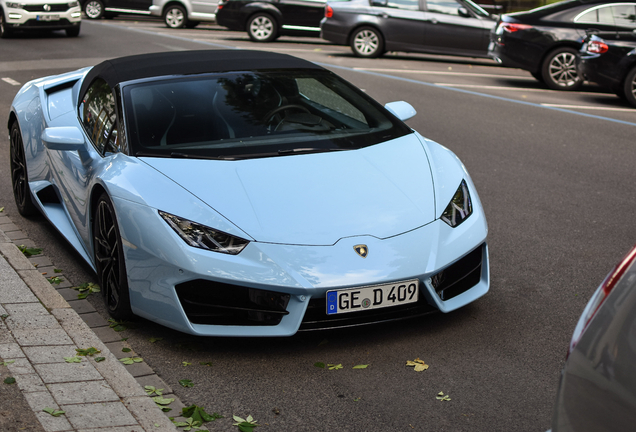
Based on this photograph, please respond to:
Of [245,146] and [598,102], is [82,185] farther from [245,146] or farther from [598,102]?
[598,102]

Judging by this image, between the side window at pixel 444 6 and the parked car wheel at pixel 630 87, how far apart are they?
6039 mm

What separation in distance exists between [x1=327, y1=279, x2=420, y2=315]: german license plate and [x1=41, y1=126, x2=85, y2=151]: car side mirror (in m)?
1.96

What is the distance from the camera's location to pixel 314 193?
4.02 metres

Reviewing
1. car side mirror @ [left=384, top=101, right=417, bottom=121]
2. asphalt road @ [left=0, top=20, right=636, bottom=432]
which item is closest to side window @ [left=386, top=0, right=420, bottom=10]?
asphalt road @ [left=0, top=20, right=636, bottom=432]

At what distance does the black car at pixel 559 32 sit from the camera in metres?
13.7

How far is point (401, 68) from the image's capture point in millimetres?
15945

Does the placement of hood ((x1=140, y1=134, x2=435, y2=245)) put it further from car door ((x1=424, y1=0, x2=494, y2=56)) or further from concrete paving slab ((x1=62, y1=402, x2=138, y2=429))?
car door ((x1=424, y1=0, x2=494, y2=56))

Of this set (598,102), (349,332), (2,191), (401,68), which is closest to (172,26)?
(401,68)

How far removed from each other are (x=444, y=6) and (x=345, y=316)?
586 inches

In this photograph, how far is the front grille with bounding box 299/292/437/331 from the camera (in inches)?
145

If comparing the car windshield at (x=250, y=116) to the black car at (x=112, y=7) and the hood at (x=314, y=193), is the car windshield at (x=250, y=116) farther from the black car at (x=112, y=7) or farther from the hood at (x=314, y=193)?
the black car at (x=112, y=7)

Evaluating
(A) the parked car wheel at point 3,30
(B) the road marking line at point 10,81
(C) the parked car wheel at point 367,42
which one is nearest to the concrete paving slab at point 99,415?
(B) the road marking line at point 10,81

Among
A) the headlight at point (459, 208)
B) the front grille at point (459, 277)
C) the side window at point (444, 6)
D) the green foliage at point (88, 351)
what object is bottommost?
the green foliage at point (88, 351)

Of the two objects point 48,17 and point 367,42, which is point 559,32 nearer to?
point 367,42
